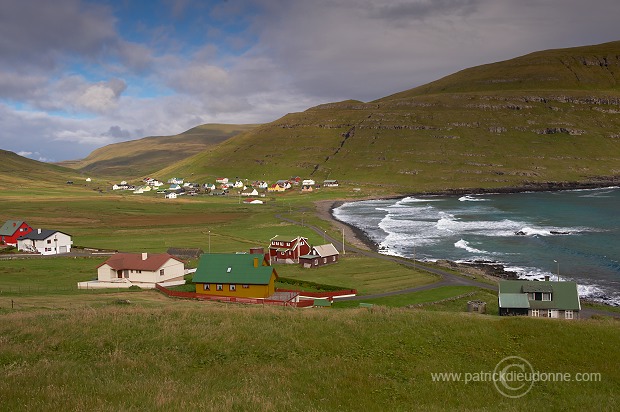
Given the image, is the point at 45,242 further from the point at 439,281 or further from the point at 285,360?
the point at 285,360

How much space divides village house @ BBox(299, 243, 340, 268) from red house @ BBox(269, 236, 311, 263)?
204 cm

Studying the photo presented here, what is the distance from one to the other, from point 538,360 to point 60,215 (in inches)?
5519

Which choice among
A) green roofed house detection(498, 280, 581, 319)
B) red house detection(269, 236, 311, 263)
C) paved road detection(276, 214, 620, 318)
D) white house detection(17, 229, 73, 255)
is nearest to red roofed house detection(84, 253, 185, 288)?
red house detection(269, 236, 311, 263)

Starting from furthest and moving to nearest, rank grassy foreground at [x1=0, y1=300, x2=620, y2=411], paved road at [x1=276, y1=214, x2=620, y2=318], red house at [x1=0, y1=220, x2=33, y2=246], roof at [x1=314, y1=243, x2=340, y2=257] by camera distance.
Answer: red house at [x1=0, y1=220, x2=33, y2=246] < roof at [x1=314, y1=243, x2=340, y2=257] < paved road at [x1=276, y1=214, x2=620, y2=318] < grassy foreground at [x1=0, y1=300, x2=620, y2=411]

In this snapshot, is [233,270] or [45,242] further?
[45,242]

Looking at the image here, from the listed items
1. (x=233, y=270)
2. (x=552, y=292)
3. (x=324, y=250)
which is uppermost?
(x=233, y=270)

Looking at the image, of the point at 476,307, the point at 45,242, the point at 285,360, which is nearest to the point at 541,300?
the point at 476,307

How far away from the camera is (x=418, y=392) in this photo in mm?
16094

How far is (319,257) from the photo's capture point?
7425 centimetres

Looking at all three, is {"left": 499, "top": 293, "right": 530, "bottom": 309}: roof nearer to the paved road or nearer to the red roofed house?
the paved road

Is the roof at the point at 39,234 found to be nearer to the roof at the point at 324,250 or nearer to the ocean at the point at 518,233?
the roof at the point at 324,250

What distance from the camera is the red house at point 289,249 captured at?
3044 inches

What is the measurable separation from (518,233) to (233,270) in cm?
7269

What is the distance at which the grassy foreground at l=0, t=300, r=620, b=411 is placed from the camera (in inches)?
574
